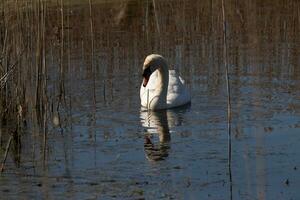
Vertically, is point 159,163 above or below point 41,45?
below

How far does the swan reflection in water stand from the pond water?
0.07 ft

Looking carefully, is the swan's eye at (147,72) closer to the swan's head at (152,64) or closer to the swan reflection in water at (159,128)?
the swan's head at (152,64)

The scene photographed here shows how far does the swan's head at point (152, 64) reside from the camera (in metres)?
13.1

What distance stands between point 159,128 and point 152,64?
6.47 ft

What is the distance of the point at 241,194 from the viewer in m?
8.34

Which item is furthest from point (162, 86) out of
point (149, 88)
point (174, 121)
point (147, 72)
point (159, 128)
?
point (159, 128)

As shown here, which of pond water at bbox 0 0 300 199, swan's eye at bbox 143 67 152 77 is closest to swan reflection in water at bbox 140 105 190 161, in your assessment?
pond water at bbox 0 0 300 199

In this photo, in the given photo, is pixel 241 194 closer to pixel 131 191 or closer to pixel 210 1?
pixel 131 191

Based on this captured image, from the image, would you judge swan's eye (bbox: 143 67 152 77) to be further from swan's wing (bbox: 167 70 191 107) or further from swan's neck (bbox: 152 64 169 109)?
swan's wing (bbox: 167 70 191 107)

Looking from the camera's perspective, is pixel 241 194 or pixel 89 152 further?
pixel 89 152

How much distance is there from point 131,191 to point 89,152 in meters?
1.70

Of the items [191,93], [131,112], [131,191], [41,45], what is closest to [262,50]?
[191,93]

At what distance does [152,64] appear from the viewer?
1327cm

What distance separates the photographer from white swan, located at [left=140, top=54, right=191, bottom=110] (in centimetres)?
1288
